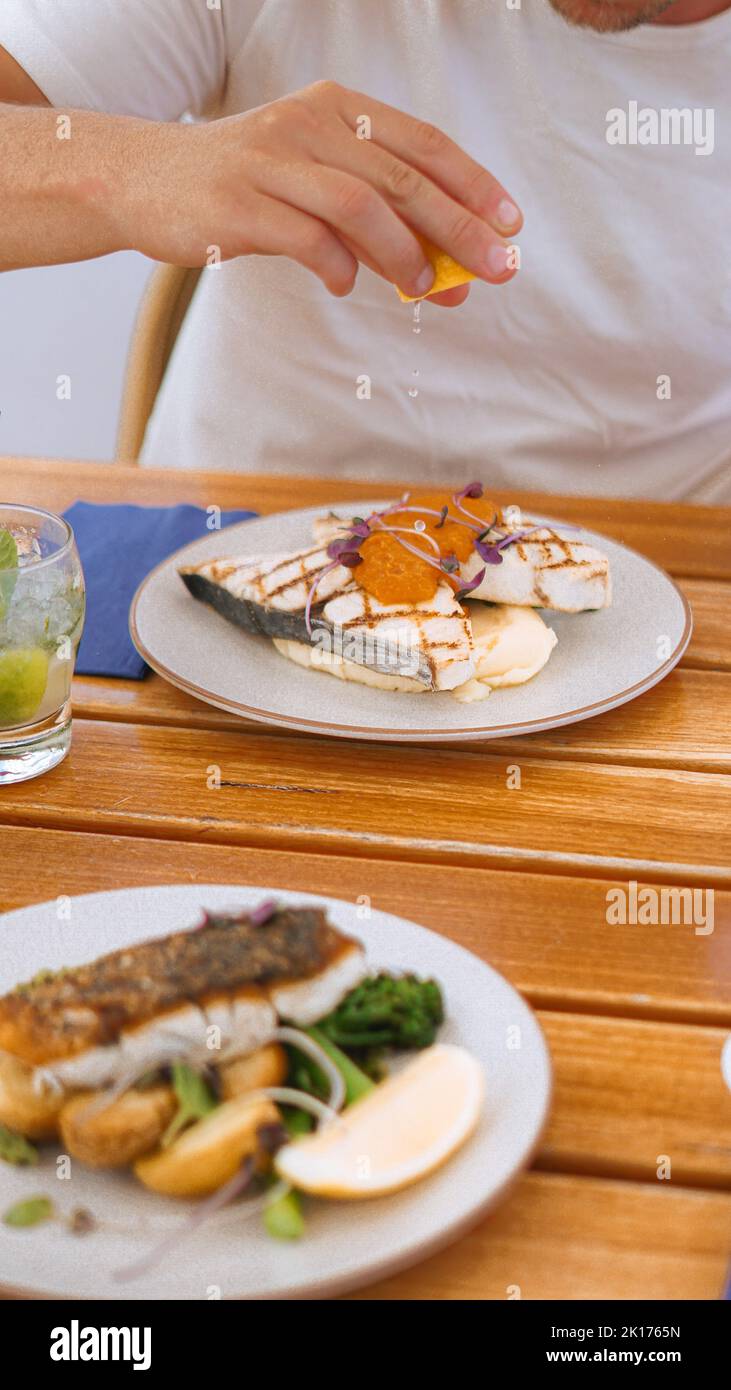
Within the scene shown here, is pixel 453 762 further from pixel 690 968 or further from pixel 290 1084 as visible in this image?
pixel 290 1084

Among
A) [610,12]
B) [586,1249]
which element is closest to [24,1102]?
[586,1249]

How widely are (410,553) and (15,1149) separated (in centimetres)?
72

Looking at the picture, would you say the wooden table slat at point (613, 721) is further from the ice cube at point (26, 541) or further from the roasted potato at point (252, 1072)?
the roasted potato at point (252, 1072)

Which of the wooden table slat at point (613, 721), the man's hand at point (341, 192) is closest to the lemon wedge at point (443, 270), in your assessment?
the man's hand at point (341, 192)

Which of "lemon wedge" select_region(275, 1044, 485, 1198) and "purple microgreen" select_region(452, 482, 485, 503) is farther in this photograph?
"purple microgreen" select_region(452, 482, 485, 503)

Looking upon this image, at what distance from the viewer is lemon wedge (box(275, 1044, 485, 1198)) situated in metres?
0.60

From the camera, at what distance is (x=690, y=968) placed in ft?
2.81

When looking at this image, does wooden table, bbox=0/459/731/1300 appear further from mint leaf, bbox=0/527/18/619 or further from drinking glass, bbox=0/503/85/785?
mint leaf, bbox=0/527/18/619

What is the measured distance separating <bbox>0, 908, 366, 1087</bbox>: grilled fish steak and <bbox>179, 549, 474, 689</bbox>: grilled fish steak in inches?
18.4

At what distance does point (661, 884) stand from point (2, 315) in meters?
Answer: 3.97

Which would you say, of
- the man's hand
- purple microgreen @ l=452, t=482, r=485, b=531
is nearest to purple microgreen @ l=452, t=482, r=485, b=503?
purple microgreen @ l=452, t=482, r=485, b=531

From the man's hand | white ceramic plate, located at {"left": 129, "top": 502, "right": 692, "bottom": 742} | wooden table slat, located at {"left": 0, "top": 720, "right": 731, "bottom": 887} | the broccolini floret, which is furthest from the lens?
the man's hand

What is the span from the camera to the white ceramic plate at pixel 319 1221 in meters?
0.57
